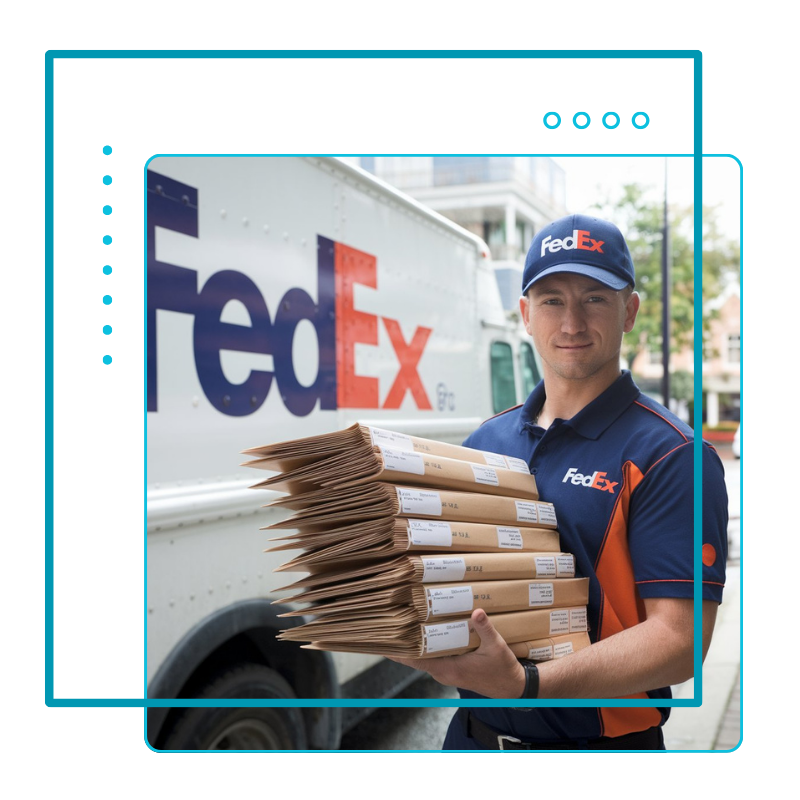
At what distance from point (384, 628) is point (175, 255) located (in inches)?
45.2

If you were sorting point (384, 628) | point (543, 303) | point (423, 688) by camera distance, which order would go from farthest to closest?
point (423, 688)
point (543, 303)
point (384, 628)

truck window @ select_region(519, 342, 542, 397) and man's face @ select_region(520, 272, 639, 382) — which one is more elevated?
truck window @ select_region(519, 342, 542, 397)

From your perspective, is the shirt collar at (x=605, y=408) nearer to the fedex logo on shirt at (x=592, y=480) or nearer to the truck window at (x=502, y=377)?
the fedex logo on shirt at (x=592, y=480)

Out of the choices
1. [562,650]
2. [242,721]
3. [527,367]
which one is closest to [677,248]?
[562,650]

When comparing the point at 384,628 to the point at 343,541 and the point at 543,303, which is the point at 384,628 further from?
the point at 543,303

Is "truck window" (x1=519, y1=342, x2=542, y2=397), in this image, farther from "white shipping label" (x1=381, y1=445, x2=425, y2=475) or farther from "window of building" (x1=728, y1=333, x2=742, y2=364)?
"white shipping label" (x1=381, y1=445, x2=425, y2=475)

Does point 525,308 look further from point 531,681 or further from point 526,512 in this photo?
point 531,681

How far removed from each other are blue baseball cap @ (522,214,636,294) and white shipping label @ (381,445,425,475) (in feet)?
1.61

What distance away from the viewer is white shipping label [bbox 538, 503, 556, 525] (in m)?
1.73

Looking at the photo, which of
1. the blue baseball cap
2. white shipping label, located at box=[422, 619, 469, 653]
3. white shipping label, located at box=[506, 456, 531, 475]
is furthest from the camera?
white shipping label, located at box=[506, 456, 531, 475]

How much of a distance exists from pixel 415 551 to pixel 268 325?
99 centimetres

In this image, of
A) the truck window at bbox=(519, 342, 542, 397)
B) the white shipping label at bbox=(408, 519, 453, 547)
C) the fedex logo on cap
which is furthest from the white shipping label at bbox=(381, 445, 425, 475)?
the truck window at bbox=(519, 342, 542, 397)

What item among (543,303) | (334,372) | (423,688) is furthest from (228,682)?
(423,688)

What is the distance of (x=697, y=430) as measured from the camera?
161 centimetres
